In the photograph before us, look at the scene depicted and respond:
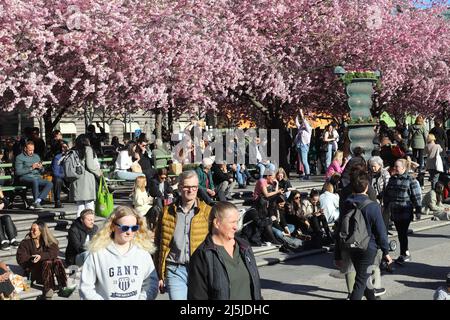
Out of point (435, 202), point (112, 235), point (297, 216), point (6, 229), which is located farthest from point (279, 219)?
point (112, 235)

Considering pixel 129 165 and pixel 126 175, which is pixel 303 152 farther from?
pixel 126 175

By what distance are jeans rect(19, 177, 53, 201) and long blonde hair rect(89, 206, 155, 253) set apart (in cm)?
1182

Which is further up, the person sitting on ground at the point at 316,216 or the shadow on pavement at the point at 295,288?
the person sitting on ground at the point at 316,216

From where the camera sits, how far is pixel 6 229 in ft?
48.8

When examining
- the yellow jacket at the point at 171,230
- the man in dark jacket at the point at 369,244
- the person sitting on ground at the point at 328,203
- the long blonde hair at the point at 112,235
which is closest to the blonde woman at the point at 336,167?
the person sitting on ground at the point at 328,203

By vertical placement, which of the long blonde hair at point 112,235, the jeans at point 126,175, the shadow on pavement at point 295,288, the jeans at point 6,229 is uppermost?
the long blonde hair at point 112,235

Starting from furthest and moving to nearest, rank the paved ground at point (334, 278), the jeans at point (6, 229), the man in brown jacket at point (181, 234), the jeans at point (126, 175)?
the jeans at point (126, 175) → the jeans at point (6, 229) → the paved ground at point (334, 278) → the man in brown jacket at point (181, 234)

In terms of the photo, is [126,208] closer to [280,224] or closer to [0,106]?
[280,224]

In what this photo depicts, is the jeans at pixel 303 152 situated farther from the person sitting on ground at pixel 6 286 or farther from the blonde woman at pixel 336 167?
the person sitting on ground at pixel 6 286

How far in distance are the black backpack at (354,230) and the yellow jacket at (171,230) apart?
231cm

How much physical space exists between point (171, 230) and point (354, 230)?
259cm

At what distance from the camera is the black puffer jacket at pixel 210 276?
20.2 feet

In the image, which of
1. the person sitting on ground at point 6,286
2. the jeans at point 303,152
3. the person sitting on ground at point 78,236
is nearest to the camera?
the person sitting on ground at point 6,286

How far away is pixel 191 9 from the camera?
26359mm
